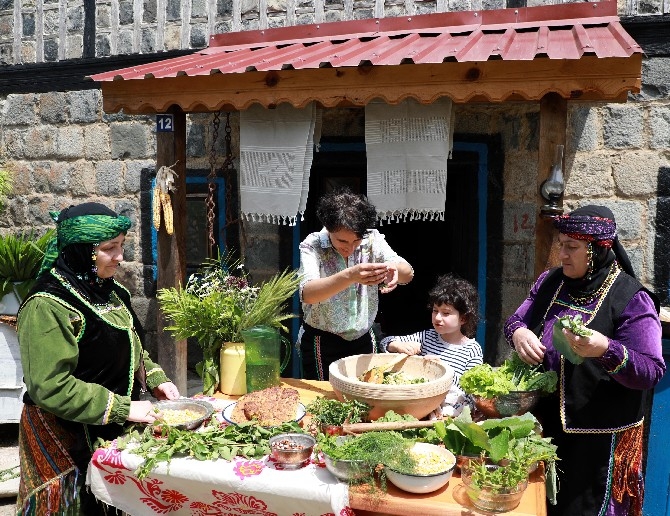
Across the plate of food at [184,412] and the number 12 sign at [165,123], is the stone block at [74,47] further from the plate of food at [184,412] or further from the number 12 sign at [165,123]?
the plate of food at [184,412]

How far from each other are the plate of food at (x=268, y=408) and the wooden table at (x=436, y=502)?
0.59 metres

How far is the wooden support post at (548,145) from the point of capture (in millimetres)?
3740

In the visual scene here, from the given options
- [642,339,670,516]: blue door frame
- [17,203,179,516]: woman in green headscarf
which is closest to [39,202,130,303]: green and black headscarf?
[17,203,179,516]: woman in green headscarf

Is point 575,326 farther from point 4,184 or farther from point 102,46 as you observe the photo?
point 4,184

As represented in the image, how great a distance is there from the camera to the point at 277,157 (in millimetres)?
4609

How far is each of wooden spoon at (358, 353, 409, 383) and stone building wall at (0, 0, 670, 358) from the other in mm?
2423

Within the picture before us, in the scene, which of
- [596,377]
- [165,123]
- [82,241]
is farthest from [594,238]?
[165,123]

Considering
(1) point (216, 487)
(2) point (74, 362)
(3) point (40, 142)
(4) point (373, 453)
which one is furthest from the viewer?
(3) point (40, 142)

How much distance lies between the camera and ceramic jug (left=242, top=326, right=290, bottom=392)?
306 cm

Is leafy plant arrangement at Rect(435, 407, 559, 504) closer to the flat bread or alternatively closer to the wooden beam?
the flat bread

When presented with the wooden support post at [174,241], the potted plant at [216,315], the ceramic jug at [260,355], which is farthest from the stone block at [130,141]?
the ceramic jug at [260,355]

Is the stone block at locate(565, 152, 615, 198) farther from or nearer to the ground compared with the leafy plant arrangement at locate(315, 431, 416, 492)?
farther from the ground

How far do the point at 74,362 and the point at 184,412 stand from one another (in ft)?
1.66

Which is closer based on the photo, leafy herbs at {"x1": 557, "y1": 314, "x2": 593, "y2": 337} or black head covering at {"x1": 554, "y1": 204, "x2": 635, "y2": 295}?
leafy herbs at {"x1": 557, "y1": 314, "x2": 593, "y2": 337}
